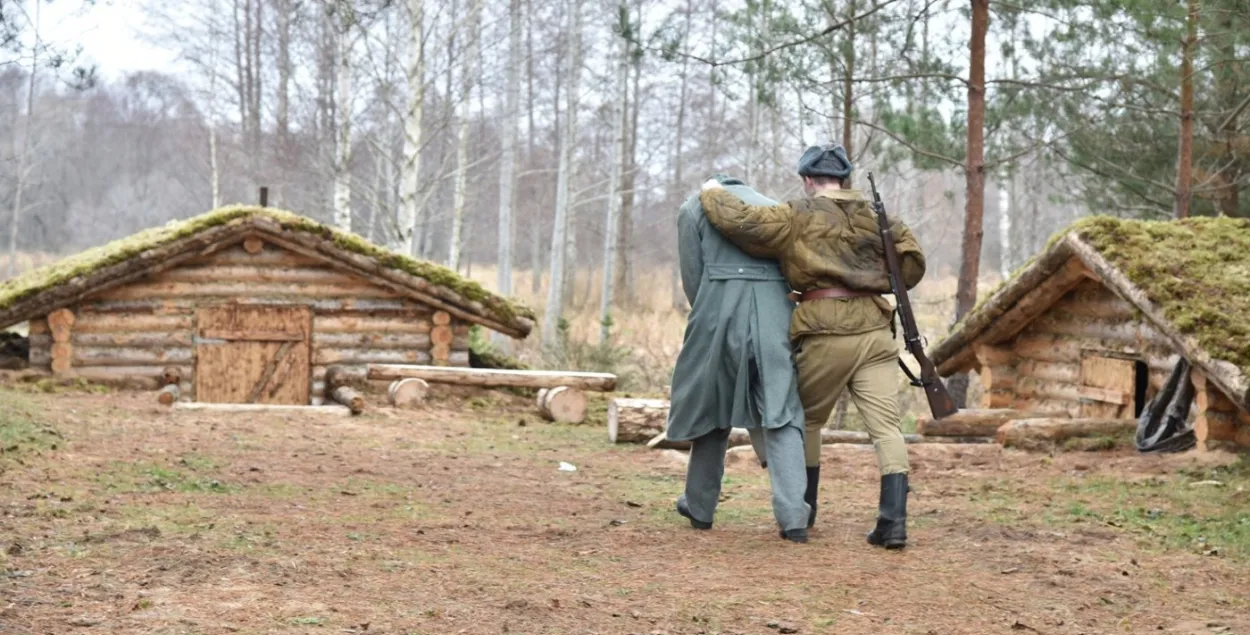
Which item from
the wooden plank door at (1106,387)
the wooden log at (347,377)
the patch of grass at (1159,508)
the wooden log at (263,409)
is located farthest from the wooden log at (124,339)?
the patch of grass at (1159,508)

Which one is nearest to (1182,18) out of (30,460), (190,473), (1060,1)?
(1060,1)

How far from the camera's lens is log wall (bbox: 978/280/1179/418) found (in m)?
11.4

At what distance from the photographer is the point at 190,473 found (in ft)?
30.0

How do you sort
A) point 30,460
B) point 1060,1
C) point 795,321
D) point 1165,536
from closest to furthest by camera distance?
point 795,321 → point 1165,536 → point 30,460 → point 1060,1

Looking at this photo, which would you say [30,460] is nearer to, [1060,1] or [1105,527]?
[1105,527]

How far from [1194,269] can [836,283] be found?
4961 mm

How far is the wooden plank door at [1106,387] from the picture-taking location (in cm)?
1180

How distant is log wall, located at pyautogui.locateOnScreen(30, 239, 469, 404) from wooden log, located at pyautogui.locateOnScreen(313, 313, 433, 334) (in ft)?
0.04

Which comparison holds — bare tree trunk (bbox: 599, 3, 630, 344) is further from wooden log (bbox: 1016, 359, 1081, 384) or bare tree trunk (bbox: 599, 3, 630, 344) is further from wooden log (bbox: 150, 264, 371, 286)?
wooden log (bbox: 1016, 359, 1081, 384)

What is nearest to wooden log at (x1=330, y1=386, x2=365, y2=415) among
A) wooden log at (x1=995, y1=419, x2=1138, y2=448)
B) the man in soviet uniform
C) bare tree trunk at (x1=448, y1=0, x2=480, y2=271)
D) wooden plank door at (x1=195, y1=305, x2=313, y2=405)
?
wooden plank door at (x1=195, y1=305, x2=313, y2=405)

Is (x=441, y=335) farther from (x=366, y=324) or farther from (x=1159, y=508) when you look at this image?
(x=1159, y=508)

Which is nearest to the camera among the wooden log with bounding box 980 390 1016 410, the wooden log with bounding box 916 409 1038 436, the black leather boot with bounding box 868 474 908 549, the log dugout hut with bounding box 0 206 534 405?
the black leather boot with bounding box 868 474 908 549

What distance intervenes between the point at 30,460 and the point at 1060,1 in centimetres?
1141

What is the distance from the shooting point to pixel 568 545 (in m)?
6.83
